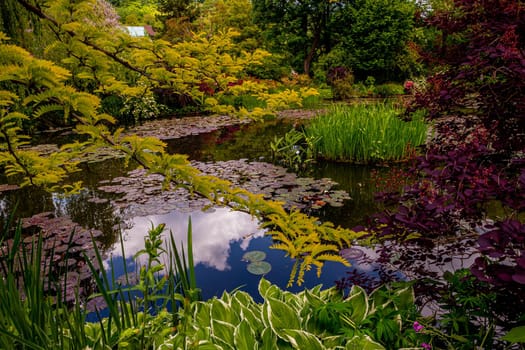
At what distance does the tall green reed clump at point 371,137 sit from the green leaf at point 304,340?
4.39 m

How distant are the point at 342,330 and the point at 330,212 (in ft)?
8.25

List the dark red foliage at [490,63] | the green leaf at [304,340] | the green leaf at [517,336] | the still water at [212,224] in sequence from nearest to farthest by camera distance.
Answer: the green leaf at [517,336]
the dark red foliage at [490,63]
the green leaf at [304,340]
the still water at [212,224]

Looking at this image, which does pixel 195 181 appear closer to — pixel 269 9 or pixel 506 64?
pixel 506 64

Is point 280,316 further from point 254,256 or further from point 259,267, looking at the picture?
point 254,256

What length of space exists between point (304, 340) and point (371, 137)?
4.53m

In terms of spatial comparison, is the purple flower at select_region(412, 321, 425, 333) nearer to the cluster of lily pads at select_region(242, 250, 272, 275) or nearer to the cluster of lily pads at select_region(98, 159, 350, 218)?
the cluster of lily pads at select_region(242, 250, 272, 275)

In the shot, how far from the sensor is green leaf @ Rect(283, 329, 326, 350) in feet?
5.98

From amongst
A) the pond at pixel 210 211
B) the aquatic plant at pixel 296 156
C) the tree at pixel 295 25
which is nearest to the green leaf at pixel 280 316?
the pond at pixel 210 211

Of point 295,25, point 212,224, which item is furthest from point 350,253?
point 295,25

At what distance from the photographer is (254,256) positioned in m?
3.59

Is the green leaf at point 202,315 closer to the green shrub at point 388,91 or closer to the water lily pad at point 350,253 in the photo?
the water lily pad at point 350,253

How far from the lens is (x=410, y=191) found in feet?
6.95

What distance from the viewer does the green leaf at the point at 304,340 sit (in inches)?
71.8

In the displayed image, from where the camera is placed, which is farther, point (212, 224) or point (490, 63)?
point (212, 224)
